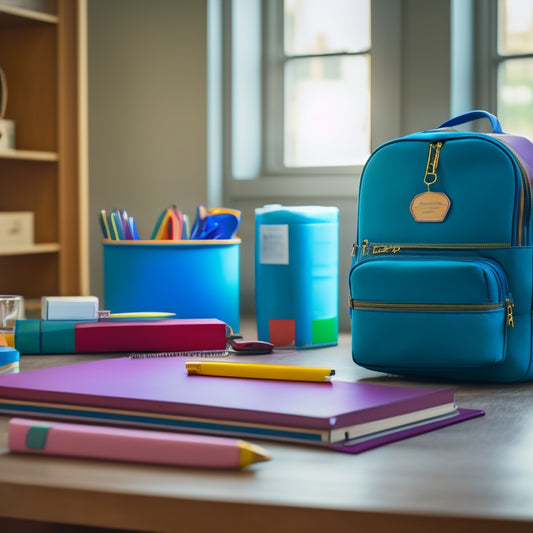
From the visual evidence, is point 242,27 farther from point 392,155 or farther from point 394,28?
point 392,155

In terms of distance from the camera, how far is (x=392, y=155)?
1.22m

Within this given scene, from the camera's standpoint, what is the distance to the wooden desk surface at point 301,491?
627 millimetres

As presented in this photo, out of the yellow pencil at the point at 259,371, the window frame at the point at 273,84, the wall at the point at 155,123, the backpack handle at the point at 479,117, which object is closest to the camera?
the yellow pencil at the point at 259,371

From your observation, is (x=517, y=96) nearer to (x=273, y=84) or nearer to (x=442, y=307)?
(x=273, y=84)

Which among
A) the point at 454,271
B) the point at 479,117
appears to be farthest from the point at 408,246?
the point at 479,117

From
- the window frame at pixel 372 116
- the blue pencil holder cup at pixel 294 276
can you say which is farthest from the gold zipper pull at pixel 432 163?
the window frame at pixel 372 116

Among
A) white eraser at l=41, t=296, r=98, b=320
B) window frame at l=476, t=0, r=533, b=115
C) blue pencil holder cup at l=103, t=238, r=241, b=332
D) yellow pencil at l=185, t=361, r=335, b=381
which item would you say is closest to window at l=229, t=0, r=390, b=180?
window frame at l=476, t=0, r=533, b=115

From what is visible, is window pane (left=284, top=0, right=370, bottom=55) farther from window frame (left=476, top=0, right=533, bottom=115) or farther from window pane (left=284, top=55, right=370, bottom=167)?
window frame (left=476, top=0, right=533, bottom=115)

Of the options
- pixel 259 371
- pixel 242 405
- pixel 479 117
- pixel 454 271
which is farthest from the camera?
pixel 479 117

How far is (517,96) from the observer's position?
6.25ft

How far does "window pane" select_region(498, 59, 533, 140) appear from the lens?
6.24ft

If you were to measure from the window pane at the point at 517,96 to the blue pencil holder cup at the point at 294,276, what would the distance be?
0.64 meters

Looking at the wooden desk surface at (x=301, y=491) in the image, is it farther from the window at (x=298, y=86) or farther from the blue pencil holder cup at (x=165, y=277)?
the window at (x=298, y=86)

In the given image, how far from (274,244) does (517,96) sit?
764mm
